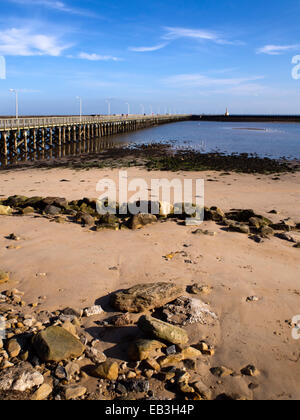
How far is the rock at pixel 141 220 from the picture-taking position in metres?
11.7

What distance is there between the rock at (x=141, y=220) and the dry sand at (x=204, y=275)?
42 centimetres

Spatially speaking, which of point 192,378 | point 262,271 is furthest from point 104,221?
point 192,378

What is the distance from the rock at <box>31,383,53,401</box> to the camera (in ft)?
14.8

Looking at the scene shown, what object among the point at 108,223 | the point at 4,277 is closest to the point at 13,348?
the point at 4,277

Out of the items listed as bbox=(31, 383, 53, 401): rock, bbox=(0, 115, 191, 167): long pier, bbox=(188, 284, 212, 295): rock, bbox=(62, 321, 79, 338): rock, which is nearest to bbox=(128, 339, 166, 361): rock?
bbox=(62, 321, 79, 338): rock

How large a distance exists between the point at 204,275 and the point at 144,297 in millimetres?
1985

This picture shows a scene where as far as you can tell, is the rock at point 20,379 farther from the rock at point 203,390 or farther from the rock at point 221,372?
the rock at point 221,372

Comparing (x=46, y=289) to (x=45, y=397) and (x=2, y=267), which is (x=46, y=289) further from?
(x=45, y=397)

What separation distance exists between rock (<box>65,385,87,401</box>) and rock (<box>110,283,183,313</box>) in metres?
2.11

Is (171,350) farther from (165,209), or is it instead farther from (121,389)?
(165,209)

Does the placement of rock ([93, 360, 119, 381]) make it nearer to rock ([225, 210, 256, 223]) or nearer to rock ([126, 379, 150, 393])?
rock ([126, 379, 150, 393])

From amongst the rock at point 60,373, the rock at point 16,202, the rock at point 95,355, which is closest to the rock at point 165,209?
Result: the rock at point 16,202
